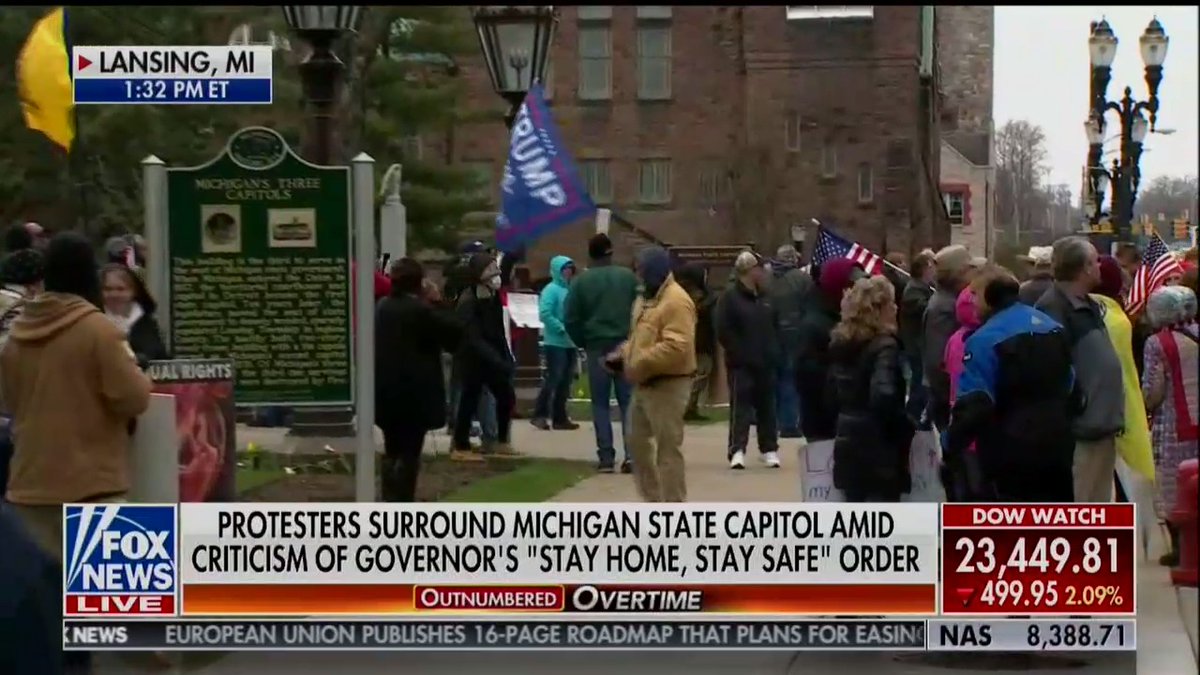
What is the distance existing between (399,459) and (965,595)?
353 cm

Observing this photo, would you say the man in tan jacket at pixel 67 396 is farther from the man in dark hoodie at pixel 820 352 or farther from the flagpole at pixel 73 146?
the man in dark hoodie at pixel 820 352

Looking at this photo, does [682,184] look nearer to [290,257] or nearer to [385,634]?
[290,257]

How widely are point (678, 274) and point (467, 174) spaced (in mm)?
3411

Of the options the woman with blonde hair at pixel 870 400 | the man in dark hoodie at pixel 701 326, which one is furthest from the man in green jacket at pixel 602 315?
the woman with blonde hair at pixel 870 400

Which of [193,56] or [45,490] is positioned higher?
[193,56]

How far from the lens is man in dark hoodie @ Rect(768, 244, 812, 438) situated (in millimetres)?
14797

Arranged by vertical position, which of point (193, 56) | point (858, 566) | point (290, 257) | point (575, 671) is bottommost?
point (575, 671)

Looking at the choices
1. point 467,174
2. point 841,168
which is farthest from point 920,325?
point 467,174

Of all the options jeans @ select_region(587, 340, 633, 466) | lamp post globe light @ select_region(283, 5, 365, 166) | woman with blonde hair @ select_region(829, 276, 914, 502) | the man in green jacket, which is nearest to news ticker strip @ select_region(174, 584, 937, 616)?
woman with blonde hair @ select_region(829, 276, 914, 502)

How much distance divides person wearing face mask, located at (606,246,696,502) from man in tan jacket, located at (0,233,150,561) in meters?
3.51

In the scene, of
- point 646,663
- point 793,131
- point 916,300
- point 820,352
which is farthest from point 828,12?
point 793,131

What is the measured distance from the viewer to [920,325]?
12.4m

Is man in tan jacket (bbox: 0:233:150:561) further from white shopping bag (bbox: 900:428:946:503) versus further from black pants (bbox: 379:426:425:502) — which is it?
white shopping bag (bbox: 900:428:946:503)

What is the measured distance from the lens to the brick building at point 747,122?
10.3 meters
